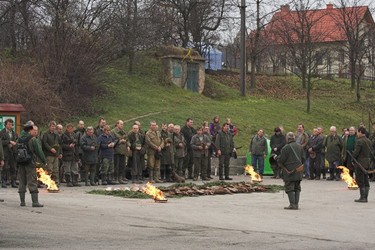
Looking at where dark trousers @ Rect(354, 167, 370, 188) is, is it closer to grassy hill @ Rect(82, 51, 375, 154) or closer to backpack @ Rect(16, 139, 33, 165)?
backpack @ Rect(16, 139, 33, 165)

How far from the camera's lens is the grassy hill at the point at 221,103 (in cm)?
3872

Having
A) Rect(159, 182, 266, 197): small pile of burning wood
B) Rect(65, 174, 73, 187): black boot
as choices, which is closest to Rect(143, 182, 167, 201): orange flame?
Rect(159, 182, 266, 197): small pile of burning wood

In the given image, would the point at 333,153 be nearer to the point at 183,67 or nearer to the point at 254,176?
the point at 254,176

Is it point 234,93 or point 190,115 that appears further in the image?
point 234,93

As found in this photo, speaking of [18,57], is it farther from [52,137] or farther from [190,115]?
[52,137]

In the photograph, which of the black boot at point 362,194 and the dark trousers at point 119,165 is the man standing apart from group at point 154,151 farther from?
the black boot at point 362,194

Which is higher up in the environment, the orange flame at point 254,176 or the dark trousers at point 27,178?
the dark trousers at point 27,178

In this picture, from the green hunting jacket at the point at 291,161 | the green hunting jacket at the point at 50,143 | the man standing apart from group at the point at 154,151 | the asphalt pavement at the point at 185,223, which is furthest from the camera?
the man standing apart from group at the point at 154,151

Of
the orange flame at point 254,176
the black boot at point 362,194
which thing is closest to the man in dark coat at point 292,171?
the black boot at point 362,194

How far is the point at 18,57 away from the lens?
3962 cm

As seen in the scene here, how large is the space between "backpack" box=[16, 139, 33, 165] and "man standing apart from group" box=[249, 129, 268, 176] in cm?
1408

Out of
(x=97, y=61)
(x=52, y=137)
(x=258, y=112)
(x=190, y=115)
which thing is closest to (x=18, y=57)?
(x=97, y=61)

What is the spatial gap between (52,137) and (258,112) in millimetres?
22062

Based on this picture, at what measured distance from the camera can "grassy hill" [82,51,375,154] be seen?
1524 inches
